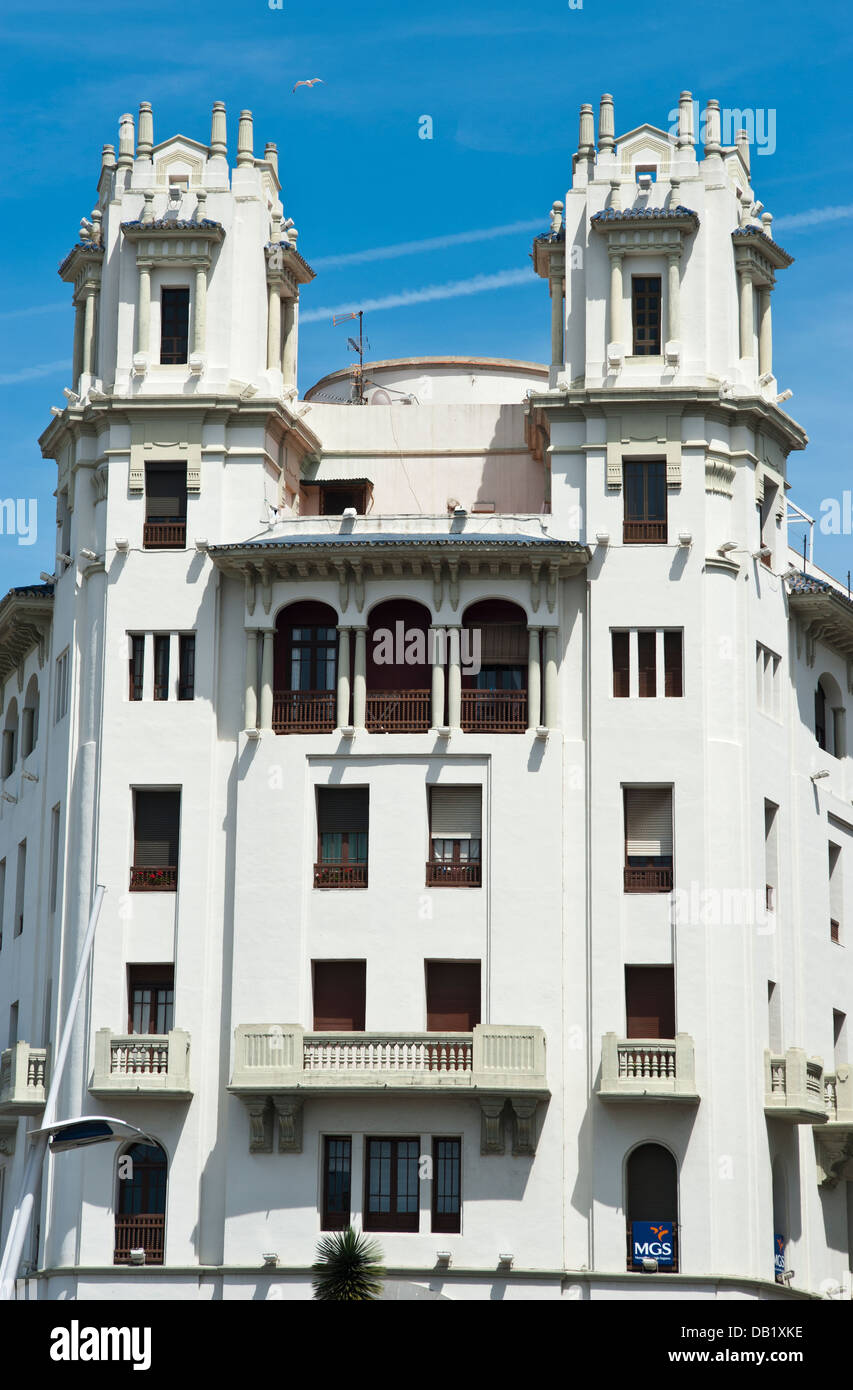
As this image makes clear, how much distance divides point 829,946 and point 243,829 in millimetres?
16567

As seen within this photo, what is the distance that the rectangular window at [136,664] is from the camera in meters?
59.8

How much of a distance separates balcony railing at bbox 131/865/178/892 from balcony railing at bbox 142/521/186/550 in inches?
331

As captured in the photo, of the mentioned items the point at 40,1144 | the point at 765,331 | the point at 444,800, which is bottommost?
the point at 40,1144

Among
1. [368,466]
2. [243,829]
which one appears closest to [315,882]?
[243,829]

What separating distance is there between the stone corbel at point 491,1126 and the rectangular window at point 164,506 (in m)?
16.5

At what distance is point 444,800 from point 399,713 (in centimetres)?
249

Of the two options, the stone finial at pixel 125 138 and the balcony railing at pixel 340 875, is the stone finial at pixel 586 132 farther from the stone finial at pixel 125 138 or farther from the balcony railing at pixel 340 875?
the balcony railing at pixel 340 875

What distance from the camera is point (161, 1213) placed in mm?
56500

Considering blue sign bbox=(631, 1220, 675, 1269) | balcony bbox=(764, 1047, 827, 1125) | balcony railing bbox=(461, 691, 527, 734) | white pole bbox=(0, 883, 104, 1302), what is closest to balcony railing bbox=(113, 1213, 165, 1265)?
white pole bbox=(0, 883, 104, 1302)

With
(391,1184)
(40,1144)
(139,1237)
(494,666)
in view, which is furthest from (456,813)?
(40,1144)

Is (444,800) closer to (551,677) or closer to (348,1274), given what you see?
(551,677)

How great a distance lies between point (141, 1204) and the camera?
2231 inches

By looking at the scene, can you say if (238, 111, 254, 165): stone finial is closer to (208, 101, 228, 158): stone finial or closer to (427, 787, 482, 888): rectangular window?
(208, 101, 228, 158): stone finial

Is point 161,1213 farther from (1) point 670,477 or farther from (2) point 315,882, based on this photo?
(1) point 670,477
